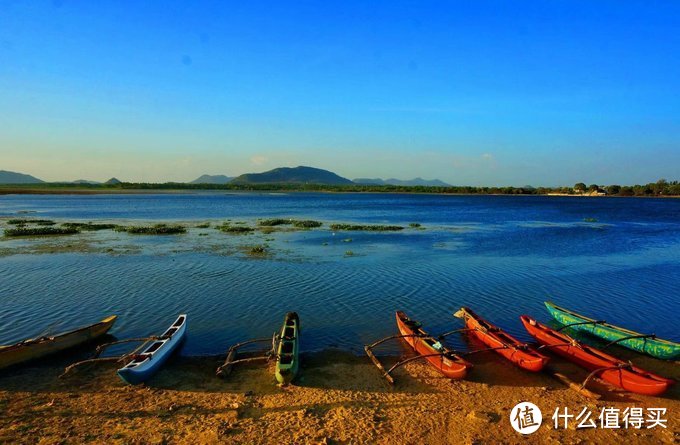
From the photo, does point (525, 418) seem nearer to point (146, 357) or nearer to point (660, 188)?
point (146, 357)

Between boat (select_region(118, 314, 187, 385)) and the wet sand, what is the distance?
1.29 feet

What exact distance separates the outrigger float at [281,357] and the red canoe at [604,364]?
1028 cm

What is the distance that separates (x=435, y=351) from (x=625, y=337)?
806cm

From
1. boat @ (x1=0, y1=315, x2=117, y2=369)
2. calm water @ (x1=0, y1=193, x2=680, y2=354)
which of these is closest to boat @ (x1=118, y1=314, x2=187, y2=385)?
calm water @ (x1=0, y1=193, x2=680, y2=354)

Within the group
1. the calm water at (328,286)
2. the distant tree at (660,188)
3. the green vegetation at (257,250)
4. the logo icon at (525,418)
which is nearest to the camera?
the logo icon at (525,418)

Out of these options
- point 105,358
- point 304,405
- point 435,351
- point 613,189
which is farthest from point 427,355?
point 613,189

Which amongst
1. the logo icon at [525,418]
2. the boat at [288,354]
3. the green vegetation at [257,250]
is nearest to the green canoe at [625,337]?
the logo icon at [525,418]

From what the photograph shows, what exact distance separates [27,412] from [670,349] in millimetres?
22799

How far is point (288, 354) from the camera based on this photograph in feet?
48.7

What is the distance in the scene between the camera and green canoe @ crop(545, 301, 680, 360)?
15.9m

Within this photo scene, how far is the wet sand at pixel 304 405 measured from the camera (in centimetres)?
1102

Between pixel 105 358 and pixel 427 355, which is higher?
pixel 427 355

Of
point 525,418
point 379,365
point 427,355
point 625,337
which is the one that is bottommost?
point 525,418

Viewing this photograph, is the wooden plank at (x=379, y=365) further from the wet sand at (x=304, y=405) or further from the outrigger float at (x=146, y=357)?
the outrigger float at (x=146, y=357)
